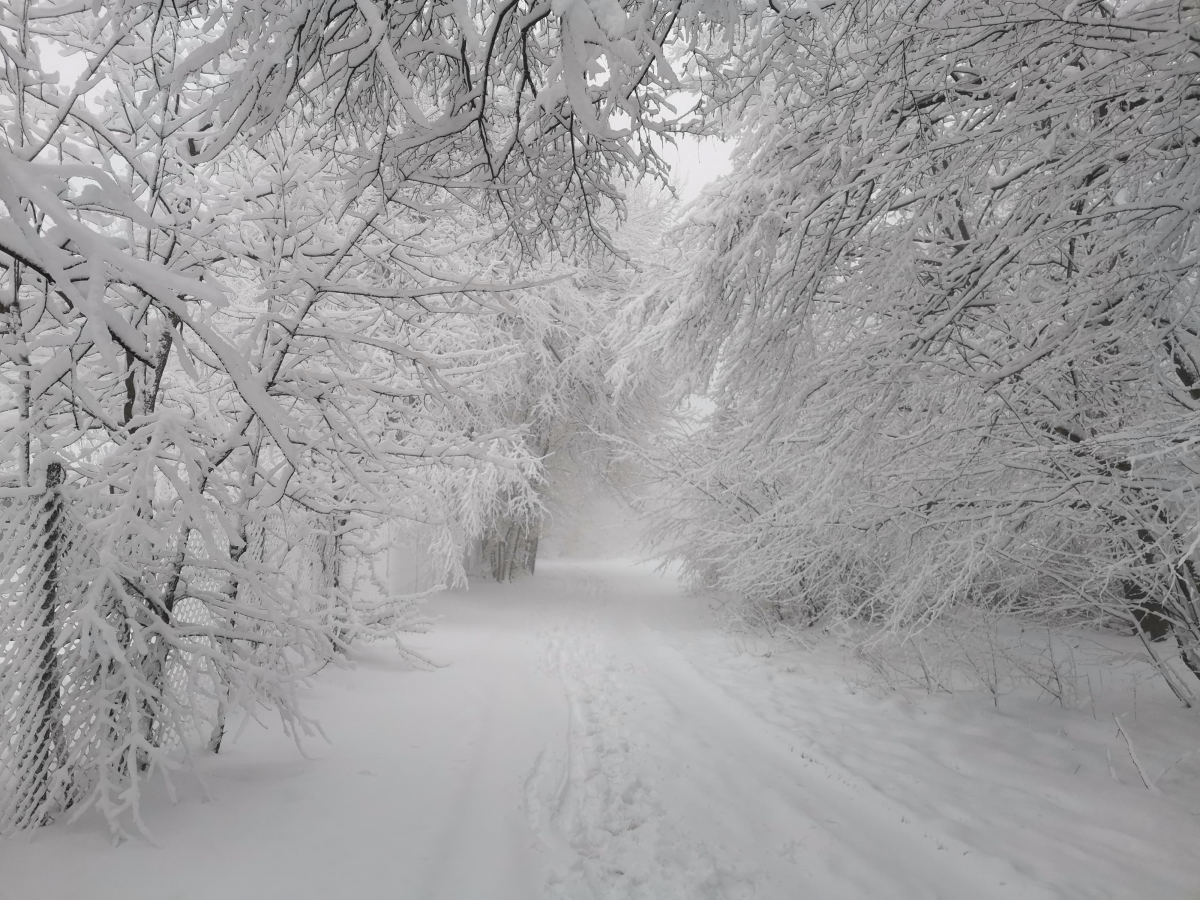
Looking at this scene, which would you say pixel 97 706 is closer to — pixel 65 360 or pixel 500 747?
pixel 65 360

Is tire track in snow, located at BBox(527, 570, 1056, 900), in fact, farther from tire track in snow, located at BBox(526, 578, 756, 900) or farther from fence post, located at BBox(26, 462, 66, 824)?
fence post, located at BBox(26, 462, 66, 824)

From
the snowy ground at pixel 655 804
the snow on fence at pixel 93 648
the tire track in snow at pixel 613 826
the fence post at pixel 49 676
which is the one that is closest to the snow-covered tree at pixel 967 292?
the snowy ground at pixel 655 804

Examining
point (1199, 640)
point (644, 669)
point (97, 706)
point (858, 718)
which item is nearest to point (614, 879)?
point (97, 706)

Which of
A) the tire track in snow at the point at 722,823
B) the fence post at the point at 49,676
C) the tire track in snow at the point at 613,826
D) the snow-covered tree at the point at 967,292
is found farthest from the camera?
the tire track in snow at the point at 722,823

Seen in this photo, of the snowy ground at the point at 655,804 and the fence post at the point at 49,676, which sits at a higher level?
the fence post at the point at 49,676

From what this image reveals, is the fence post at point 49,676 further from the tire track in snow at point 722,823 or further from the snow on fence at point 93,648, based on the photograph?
the tire track in snow at point 722,823

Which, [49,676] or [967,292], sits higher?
[967,292]

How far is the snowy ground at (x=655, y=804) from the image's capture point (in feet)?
9.91

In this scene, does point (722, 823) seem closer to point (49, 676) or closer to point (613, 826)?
point (613, 826)

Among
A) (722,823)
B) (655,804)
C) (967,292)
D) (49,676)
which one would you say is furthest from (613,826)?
(967,292)

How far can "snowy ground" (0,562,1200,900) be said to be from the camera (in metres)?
3.02

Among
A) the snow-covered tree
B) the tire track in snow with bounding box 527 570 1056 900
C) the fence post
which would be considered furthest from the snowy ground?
the snow-covered tree

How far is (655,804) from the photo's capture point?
409 cm

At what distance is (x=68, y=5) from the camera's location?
2277mm
